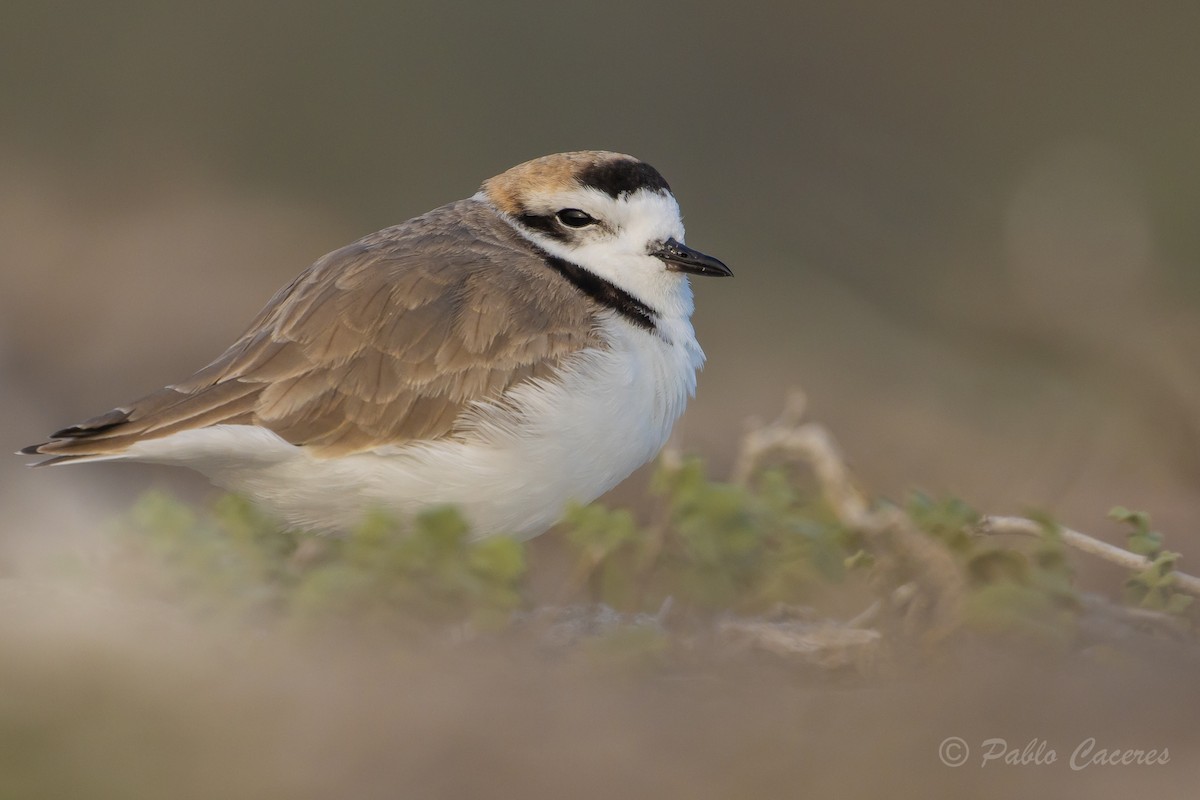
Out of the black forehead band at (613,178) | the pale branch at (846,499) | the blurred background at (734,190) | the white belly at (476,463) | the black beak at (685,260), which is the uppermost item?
the blurred background at (734,190)

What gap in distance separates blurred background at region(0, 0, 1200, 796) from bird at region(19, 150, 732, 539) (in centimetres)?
286

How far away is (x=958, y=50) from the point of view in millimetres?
13516

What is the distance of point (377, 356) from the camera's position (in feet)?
13.6

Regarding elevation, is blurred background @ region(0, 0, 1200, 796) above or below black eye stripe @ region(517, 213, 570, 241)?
above

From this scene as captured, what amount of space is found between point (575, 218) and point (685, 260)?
0.42 metres

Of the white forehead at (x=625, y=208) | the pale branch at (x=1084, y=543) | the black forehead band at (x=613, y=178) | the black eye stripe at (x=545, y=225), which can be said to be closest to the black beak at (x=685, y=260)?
the white forehead at (x=625, y=208)

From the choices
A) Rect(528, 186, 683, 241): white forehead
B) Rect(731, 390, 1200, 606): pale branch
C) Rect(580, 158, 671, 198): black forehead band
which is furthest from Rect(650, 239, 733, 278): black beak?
Rect(731, 390, 1200, 606): pale branch

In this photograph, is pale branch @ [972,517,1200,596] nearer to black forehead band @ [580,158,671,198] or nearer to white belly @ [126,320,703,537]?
white belly @ [126,320,703,537]

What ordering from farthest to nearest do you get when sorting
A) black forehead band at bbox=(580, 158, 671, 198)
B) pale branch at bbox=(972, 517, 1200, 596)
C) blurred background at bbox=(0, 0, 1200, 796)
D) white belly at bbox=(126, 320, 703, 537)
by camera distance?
blurred background at bbox=(0, 0, 1200, 796), black forehead band at bbox=(580, 158, 671, 198), white belly at bbox=(126, 320, 703, 537), pale branch at bbox=(972, 517, 1200, 596)

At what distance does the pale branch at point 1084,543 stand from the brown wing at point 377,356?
138 cm

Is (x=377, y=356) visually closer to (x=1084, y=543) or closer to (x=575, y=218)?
(x=575, y=218)

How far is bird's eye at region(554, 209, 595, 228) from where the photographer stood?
4.71 m

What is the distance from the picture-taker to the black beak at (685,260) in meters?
4.67

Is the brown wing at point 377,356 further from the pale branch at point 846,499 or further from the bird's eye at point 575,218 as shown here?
the pale branch at point 846,499
